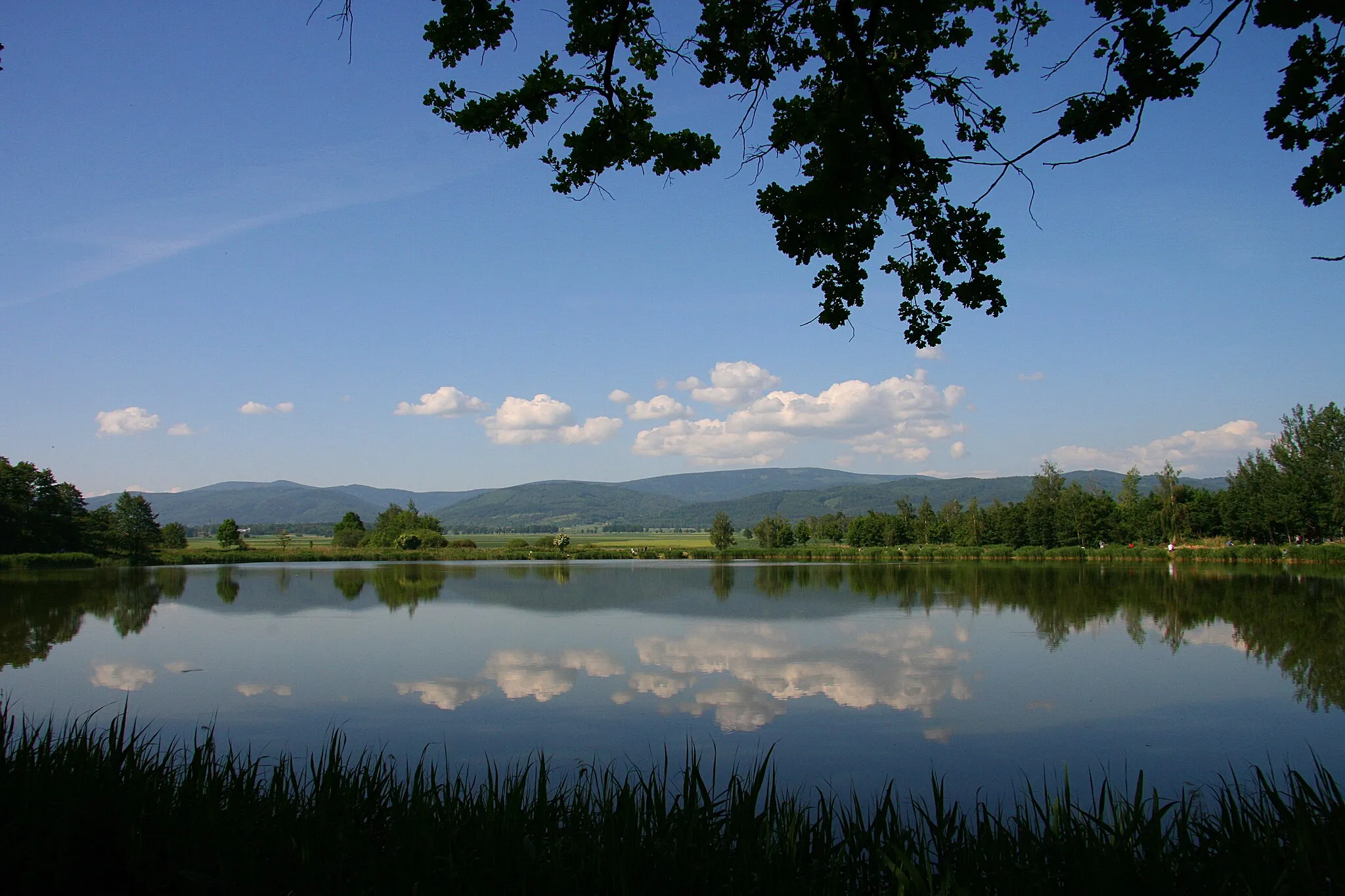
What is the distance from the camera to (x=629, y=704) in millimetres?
9453

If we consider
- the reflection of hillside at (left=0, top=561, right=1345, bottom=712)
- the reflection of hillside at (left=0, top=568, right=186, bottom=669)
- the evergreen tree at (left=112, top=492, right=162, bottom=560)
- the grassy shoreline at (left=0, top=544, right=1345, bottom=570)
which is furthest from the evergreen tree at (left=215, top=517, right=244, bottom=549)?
the reflection of hillside at (left=0, top=568, right=186, bottom=669)

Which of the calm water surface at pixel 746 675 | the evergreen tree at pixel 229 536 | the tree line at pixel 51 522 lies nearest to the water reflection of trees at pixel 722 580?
the calm water surface at pixel 746 675

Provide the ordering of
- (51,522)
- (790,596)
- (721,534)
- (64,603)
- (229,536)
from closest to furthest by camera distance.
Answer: (64,603) → (790,596) → (51,522) → (229,536) → (721,534)

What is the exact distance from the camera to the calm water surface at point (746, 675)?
7.68 meters

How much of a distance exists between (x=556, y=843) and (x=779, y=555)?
56.6 m

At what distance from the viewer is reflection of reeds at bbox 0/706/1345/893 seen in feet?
11.7

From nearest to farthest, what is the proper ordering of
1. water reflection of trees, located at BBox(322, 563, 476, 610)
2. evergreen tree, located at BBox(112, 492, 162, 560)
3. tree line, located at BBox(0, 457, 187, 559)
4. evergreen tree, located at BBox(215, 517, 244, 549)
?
water reflection of trees, located at BBox(322, 563, 476, 610), tree line, located at BBox(0, 457, 187, 559), evergreen tree, located at BBox(112, 492, 162, 560), evergreen tree, located at BBox(215, 517, 244, 549)

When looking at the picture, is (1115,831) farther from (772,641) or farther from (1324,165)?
(772,641)

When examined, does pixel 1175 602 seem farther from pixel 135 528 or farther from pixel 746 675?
pixel 135 528

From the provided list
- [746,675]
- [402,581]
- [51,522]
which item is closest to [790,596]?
[746,675]

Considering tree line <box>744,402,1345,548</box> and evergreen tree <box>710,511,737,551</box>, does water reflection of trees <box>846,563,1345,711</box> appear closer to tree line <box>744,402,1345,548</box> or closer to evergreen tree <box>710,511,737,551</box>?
tree line <box>744,402,1345,548</box>

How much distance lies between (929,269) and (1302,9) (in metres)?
2.27

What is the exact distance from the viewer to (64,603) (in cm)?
2128

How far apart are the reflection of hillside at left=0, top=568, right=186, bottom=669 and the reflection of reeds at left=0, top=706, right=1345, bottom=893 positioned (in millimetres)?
10207
